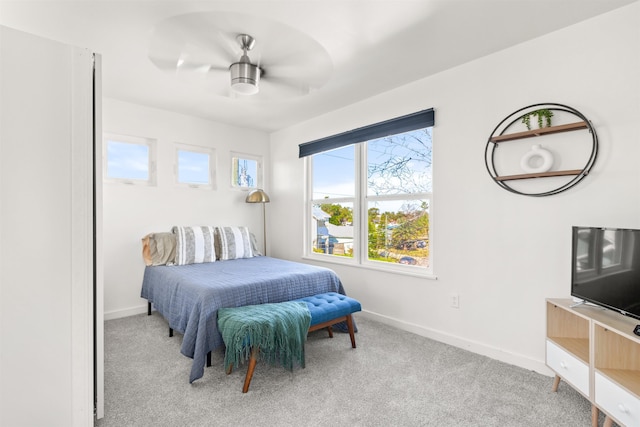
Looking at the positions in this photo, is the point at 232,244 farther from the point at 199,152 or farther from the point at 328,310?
the point at 328,310

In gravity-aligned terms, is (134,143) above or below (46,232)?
above

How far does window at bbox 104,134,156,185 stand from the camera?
11.5 ft

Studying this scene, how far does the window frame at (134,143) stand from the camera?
3.46 metres

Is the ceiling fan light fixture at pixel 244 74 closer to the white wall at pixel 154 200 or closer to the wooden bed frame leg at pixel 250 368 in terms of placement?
the wooden bed frame leg at pixel 250 368

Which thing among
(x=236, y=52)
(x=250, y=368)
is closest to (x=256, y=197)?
(x=236, y=52)

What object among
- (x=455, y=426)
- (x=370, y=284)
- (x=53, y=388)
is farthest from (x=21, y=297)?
(x=370, y=284)

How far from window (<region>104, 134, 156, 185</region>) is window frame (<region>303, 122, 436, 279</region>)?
1.92m

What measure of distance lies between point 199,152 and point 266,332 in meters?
2.87

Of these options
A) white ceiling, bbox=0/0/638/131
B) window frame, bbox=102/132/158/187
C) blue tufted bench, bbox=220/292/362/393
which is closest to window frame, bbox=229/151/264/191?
window frame, bbox=102/132/158/187

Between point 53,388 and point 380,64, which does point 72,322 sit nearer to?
point 53,388

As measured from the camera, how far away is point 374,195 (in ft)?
11.5

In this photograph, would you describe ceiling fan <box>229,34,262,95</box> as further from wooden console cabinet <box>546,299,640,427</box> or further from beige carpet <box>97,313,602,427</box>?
wooden console cabinet <box>546,299,640,427</box>

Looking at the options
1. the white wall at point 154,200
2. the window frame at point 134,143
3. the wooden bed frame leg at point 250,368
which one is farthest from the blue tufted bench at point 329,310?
the window frame at point 134,143

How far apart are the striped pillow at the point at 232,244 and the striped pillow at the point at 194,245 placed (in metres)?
0.11
